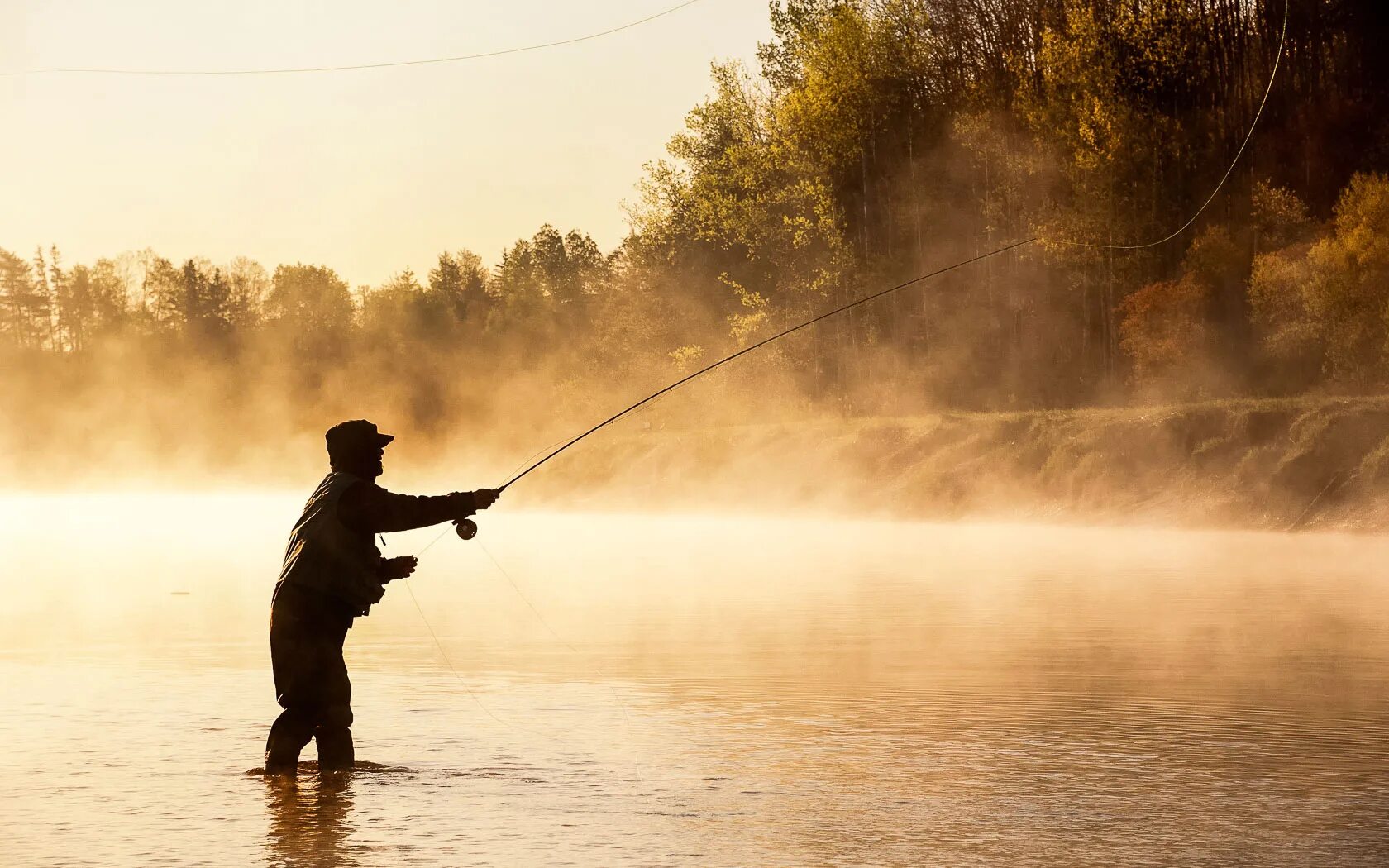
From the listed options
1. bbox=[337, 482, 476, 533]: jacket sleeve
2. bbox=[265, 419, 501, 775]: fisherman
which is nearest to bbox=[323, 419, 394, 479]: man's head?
bbox=[265, 419, 501, 775]: fisherman

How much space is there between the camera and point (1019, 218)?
168 feet

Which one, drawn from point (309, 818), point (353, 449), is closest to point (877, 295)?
point (353, 449)

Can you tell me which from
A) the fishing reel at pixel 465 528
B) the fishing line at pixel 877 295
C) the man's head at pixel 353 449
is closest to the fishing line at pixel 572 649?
the fishing line at pixel 877 295

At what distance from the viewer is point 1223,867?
7273 millimetres

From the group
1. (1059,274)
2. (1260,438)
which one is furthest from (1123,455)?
(1059,274)

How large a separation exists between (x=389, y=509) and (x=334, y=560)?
16.0 inches

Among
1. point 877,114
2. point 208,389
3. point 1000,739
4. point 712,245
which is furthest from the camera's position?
point 208,389

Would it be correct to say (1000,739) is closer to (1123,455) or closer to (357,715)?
(357,715)

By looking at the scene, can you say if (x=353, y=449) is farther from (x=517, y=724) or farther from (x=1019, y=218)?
(x=1019, y=218)

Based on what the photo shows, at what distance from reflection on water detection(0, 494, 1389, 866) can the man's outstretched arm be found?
1.27 metres

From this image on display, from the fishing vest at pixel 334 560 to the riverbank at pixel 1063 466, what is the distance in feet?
81.7

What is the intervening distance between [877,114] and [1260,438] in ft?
75.5

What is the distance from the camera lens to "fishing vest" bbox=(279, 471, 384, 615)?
31.8 ft

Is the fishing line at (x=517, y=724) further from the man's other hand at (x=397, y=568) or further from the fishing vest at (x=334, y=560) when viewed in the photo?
the fishing vest at (x=334, y=560)
